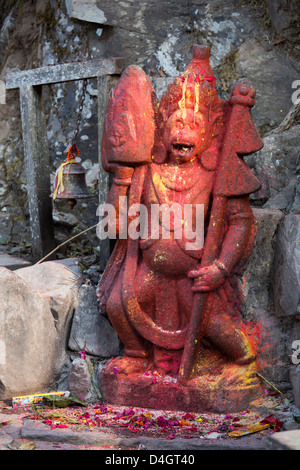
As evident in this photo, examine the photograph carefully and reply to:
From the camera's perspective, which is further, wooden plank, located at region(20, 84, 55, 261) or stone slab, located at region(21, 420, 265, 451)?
wooden plank, located at region(20, 84, 55, 261)

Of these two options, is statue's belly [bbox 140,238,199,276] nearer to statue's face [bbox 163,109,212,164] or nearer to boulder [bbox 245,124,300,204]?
statue's face [bbox 163,109,212,164]

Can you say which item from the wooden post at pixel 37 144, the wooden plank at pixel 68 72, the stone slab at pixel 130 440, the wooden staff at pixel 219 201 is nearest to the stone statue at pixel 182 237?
the wooden staff at pixel 219 201

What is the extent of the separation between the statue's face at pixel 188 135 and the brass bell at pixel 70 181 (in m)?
1.22

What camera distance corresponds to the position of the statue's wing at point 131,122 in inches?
153

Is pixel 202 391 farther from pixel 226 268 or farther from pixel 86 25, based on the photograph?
pixel 86 25

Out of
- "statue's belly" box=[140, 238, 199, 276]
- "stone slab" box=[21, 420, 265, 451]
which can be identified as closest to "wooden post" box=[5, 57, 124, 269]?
"statue's belly" box=[140, 238, 199, 276]

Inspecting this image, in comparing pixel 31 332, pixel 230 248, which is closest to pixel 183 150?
pixel 230 248

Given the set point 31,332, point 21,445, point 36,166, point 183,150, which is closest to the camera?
point 21,445

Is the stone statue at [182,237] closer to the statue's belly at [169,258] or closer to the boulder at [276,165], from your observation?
the statue's belly at [169,258]

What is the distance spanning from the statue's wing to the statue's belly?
19.7 inches

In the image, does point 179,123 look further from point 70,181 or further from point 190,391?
point 190,391

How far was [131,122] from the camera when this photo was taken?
3.88 metres

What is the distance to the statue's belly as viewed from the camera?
151 inches

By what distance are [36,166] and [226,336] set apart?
230 cm
